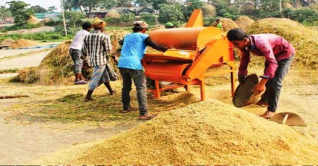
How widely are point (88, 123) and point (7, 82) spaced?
6232 mm

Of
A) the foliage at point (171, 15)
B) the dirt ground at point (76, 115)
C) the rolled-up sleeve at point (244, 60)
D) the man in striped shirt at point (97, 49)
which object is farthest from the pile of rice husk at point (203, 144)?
the foliage at point (171, 15)

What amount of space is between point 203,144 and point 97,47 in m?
3.79

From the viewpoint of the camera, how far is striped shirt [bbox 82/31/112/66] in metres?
6.73

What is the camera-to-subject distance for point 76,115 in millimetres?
6035

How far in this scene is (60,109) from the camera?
657cm

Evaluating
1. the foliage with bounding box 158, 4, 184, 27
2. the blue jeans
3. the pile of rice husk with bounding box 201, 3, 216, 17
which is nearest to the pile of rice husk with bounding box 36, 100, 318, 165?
the blue jeans

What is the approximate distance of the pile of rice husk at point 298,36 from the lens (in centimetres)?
866

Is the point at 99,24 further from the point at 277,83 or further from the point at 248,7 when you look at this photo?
the point at 248,7

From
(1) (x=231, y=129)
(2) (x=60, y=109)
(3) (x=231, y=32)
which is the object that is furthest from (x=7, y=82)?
(1) (x=231, y=129)

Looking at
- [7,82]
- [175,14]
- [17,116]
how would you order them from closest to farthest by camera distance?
[17,116] → [7,82] → [175,14]

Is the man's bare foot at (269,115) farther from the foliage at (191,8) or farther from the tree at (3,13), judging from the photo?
the tree at (3,13)

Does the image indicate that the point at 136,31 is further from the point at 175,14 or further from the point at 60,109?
the point at 175,14

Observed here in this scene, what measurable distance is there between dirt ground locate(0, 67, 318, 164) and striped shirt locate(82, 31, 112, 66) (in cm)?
74

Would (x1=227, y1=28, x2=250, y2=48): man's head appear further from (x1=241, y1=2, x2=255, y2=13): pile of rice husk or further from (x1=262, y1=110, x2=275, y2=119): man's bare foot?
(x1=241, y1=2, x2=255, y2=13): pile of rice husk
